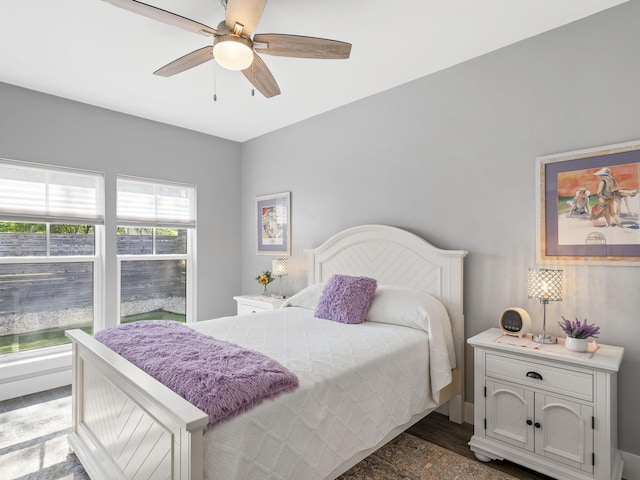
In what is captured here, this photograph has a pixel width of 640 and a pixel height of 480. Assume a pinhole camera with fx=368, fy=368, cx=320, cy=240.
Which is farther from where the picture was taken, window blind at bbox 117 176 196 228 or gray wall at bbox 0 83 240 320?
window blind at bbox 117 176 196 228

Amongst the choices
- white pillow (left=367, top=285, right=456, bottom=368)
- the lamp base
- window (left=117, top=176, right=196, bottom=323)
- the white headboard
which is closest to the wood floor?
the white headboard

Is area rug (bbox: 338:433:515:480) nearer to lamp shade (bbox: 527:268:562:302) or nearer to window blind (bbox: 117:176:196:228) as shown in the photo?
lamp shade (bbox: 527:268:562:302)

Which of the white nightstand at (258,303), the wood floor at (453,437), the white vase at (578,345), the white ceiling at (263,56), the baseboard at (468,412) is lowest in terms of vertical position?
the wood floor at (453,437)

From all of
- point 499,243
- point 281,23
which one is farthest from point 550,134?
point 281,23

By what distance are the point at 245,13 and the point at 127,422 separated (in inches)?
76.5

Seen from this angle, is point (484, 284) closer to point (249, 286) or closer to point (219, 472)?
point (219, 472)

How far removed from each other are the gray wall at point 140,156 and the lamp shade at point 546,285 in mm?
3487

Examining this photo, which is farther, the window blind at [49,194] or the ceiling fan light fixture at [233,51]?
the window blind at [49,194]

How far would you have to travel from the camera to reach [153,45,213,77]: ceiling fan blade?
2.07 meters

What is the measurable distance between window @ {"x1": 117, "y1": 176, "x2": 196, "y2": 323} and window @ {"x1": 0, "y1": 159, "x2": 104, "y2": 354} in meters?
0.26

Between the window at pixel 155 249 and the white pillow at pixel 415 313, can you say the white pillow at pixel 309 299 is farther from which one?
the window at pixel 155 249

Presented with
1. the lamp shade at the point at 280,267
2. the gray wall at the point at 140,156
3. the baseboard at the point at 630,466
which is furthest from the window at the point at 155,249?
the baseboard at the point at 630,466

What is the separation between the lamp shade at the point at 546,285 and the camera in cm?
213

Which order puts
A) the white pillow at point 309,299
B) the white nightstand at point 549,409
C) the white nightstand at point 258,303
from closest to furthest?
the white nightstand at point 549,409
the white pillow at point 309,299
the white nightstand at point 258,303
